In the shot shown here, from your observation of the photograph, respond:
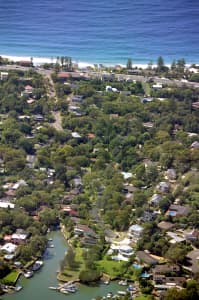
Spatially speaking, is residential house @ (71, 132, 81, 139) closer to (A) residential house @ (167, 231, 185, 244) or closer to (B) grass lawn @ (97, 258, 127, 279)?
(A) residential house @ (167, 231, 185, 244)

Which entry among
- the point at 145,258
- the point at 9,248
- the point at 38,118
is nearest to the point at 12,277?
the point at 9,248

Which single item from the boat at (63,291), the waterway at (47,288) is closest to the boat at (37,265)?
the waterway at (47,288)

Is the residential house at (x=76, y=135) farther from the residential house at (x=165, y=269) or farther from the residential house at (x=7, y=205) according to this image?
the residential house at (x=165, y=269)

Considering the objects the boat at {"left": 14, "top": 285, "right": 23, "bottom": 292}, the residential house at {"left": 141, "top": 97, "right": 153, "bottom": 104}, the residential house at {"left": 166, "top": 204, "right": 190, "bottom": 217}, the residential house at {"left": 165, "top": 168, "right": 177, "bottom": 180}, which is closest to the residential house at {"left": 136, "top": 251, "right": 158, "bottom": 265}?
the residential house at {"left": 166, "top": 204, "right": 190, "bottom": 217}

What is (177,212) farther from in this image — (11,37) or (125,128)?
(11,37)

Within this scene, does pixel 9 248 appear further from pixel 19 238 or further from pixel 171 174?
pixel 171 174

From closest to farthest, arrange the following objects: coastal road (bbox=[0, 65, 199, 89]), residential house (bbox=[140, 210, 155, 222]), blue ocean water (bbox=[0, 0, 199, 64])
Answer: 1. residential house (bbox=[140, 210, 155, 222])
2. coastal road (bbox=[0, 65, 199, 89])
3. blue ocean water (bbox=[0, 0, 199, 64])

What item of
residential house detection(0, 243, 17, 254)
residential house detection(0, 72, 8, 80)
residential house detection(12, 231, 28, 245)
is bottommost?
residential house detection(0, 243, 17, 254)
